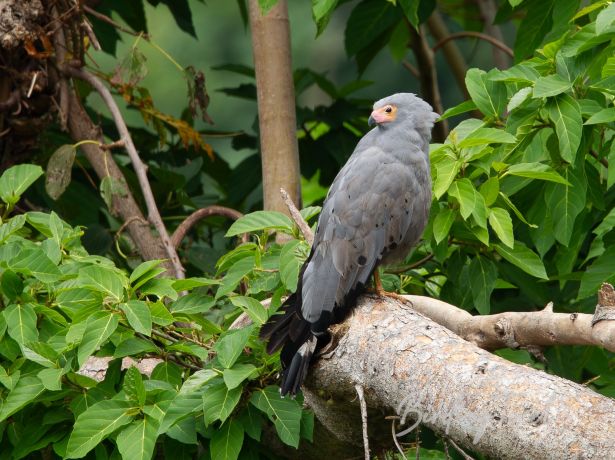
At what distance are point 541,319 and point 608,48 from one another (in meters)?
1.12

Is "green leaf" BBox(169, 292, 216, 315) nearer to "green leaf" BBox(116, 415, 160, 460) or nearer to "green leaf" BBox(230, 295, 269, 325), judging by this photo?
"green leaf" BBox(230, 295, 269, 325)

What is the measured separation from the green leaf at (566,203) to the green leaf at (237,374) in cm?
121

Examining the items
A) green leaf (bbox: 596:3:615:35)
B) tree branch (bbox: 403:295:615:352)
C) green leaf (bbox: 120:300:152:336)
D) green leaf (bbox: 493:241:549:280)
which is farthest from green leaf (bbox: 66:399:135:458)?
green leaf (bbox: 596:3:615:35)

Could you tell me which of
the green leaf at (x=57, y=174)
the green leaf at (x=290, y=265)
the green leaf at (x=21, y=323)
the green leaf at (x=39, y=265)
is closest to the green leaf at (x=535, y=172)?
the green leaf at (x=290, y=265)

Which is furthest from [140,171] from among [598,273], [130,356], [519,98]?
[598,273]

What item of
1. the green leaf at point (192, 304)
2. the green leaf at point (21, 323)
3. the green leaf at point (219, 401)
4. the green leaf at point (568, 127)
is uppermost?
the green leaf at point (568, 127)

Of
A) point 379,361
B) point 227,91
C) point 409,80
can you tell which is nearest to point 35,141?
point 227,91

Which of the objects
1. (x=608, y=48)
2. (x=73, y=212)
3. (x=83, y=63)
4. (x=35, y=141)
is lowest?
(x=73, y=212)

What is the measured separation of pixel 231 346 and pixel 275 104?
1842 millimetres

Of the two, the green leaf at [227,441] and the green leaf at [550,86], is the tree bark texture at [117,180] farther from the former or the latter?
the green leaf at [550,86]

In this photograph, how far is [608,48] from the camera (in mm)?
3342

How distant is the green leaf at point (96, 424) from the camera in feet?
9.52

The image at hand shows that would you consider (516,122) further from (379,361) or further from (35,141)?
(35,141)

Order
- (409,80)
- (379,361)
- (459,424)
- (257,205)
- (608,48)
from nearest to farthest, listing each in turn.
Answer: (459,424) → (379,361) → (608,48) → (257,205) → (409,80)
